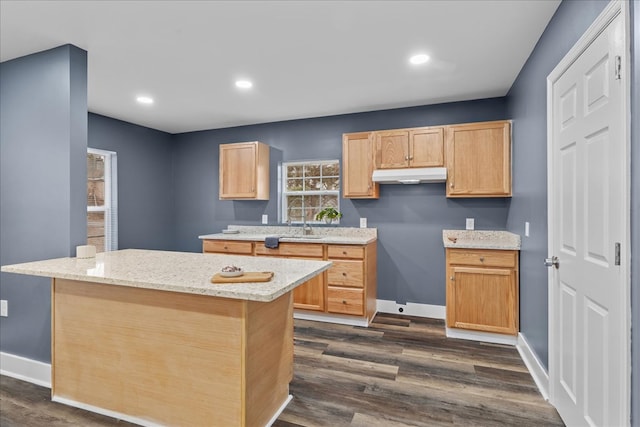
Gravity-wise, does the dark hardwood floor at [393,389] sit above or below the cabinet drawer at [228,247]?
below

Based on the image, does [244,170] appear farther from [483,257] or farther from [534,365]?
[534,365]

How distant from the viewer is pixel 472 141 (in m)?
3.45

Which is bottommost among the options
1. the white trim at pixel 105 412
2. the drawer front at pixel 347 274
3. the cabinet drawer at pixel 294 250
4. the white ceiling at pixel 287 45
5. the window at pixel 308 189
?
the white trim at pixel 105 412

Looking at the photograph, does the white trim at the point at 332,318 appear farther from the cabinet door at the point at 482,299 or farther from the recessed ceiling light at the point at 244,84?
the recessed ceiling light at the point at 244,84

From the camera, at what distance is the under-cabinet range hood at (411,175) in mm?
3492

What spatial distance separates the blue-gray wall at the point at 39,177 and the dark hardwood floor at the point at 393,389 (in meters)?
0.47

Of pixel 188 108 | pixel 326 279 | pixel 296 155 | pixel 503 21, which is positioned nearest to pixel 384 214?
pixel 326 279

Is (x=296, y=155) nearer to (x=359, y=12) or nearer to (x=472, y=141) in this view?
(x=472, y=141)

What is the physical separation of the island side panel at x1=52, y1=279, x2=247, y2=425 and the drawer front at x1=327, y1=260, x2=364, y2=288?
1993 mm

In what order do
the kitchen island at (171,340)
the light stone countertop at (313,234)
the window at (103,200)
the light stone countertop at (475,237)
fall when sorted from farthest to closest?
the window at (103,200)
the light stone countertop at (313,234)
the light stone countertop at (475,237)
the kitchen island at (171,340)

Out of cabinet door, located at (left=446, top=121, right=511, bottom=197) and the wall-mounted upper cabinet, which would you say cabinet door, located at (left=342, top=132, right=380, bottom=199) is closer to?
the wall-mounted upper cabinet

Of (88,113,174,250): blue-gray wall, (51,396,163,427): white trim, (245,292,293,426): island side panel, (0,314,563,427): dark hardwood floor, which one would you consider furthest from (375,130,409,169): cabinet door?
(88,113,174,250): blue-gray wall

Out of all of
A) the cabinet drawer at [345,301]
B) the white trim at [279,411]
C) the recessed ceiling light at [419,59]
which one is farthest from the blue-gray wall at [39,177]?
the recessed ceiling light at [419,59]

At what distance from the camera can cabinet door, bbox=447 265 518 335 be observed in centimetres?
304
